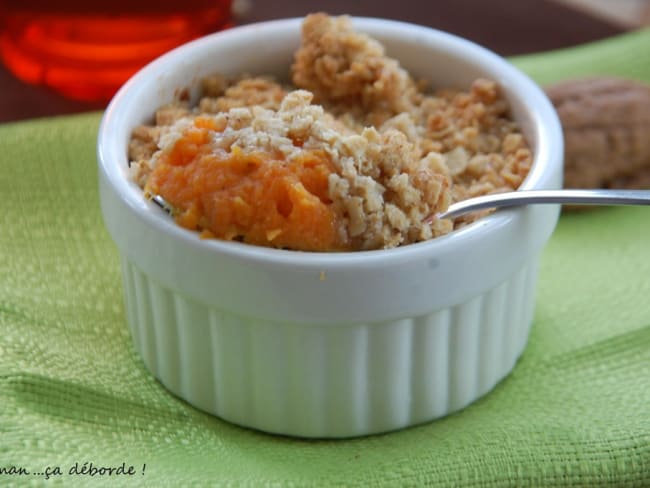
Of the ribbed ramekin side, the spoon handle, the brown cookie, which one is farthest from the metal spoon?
the brown cookie

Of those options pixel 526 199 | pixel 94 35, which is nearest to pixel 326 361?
pixel 526 199

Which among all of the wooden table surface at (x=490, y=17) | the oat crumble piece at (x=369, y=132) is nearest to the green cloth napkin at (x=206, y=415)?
the oat crumble piece at (x=369, y=132)

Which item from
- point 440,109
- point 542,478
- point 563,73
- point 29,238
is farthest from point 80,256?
point 563,73

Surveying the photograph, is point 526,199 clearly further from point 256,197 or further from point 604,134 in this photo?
point 604,134

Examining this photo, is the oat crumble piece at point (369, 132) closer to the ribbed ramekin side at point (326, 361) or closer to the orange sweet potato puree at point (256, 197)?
the orange sweet potato puree at point (256, 197)

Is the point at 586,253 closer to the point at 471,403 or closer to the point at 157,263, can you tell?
the point at 471,403

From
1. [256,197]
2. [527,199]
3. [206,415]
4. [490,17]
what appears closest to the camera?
[256,197]
